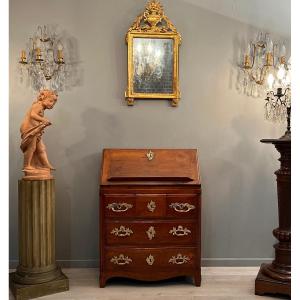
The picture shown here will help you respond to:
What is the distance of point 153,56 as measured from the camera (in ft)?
13.0

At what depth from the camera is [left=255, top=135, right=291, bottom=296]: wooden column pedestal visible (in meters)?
3.28

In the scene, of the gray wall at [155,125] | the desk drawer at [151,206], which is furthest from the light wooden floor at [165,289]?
the desk drawer at [151,206]

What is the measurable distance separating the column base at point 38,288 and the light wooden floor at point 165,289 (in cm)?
5

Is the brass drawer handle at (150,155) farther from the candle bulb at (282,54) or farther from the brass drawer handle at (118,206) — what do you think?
the candle bulb at (282,54)

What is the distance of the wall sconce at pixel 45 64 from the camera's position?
154 inches

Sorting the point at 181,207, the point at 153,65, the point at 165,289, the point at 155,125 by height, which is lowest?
the point at 165,289

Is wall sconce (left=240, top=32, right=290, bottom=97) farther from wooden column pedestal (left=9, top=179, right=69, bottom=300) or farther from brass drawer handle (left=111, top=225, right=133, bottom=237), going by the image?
wooden column pedestal (left=9, top=179, right=69, bottom=300)

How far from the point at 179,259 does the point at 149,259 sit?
0.25 m

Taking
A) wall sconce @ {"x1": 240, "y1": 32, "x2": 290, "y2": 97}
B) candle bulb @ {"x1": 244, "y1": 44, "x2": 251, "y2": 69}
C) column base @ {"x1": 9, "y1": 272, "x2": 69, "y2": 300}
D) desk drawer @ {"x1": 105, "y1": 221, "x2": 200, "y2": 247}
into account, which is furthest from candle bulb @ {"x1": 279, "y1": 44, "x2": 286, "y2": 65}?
column base @ {"x1": 9, "y1": 272, "x2": 69, "y2": 300}

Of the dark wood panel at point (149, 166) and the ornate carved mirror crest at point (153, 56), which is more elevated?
the ornate carved mirror crest at point (153, 56)

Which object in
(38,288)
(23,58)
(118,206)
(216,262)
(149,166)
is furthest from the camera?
(216,262)

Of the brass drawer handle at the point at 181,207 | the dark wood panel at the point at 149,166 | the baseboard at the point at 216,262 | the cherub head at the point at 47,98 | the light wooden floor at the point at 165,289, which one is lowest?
the light wooden floor at the point at 165,289

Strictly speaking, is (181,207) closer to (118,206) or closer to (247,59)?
(118,206)

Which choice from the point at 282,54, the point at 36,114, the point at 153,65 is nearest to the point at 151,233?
the point at 36,114
